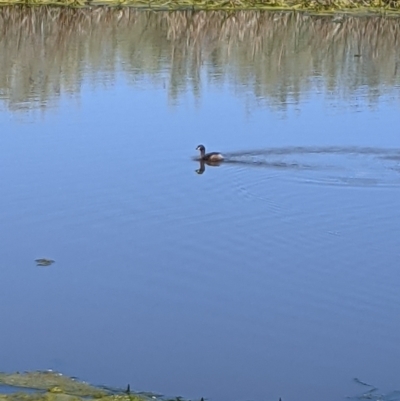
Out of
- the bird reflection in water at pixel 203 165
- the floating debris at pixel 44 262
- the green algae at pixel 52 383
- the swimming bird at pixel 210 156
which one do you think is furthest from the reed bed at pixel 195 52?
the green algae at pixel 52 383

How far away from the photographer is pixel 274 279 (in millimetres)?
7824

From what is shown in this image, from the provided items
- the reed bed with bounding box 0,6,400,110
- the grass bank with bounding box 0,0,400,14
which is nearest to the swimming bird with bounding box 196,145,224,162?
the reed bed with bounding box 0,6,400,110

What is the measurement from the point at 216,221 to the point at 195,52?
9.53 m

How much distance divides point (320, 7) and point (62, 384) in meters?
18.5

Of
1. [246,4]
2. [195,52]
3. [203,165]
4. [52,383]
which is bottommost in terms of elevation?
[52,383]

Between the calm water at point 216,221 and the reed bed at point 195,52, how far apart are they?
3.0 inches

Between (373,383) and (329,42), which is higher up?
(329,42)

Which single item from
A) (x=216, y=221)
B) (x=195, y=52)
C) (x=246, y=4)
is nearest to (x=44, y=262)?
(x=216, y=221)

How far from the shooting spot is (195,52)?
720 inches

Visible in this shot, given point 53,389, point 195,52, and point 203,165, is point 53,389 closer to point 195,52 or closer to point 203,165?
point 203,165

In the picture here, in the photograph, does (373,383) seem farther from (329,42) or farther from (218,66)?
(329,42)

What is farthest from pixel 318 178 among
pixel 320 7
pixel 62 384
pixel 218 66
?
pixel 320 7

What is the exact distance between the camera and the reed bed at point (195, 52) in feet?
50.4

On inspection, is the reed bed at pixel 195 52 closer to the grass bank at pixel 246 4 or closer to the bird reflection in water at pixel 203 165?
the grass bank at pixel 246 4
